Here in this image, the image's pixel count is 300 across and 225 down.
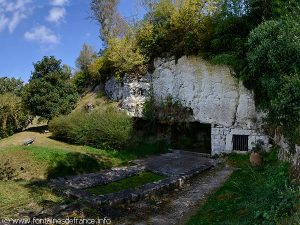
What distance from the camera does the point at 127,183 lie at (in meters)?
15.3

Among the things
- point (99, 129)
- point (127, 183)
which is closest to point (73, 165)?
point (127, 183)

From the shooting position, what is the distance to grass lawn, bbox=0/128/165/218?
12.7m

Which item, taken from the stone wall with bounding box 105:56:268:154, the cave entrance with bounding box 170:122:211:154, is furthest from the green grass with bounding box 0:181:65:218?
the cave entrance with bounding box 170:122:211:154

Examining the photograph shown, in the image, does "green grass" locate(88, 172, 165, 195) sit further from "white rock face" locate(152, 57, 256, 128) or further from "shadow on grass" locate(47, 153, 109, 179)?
"white rock face" locate(152, 57, 256, 128)

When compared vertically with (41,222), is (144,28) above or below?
above

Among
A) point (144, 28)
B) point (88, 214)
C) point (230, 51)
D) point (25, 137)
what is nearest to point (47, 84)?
point (25, 137)

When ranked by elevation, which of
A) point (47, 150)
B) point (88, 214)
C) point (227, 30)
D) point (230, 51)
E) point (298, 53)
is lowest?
point (88, 214)

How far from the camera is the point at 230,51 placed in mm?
20797

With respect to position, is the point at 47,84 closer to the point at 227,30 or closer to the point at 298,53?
the point at 227,30

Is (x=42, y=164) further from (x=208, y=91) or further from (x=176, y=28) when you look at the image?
(x=176, y=28)

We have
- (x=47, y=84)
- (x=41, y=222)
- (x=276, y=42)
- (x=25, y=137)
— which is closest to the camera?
(x=41, y=222)

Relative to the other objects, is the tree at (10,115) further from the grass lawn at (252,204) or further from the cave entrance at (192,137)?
the grass lawn at (252,204)

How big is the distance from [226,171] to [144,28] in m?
13.3

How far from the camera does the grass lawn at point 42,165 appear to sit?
12672mm
